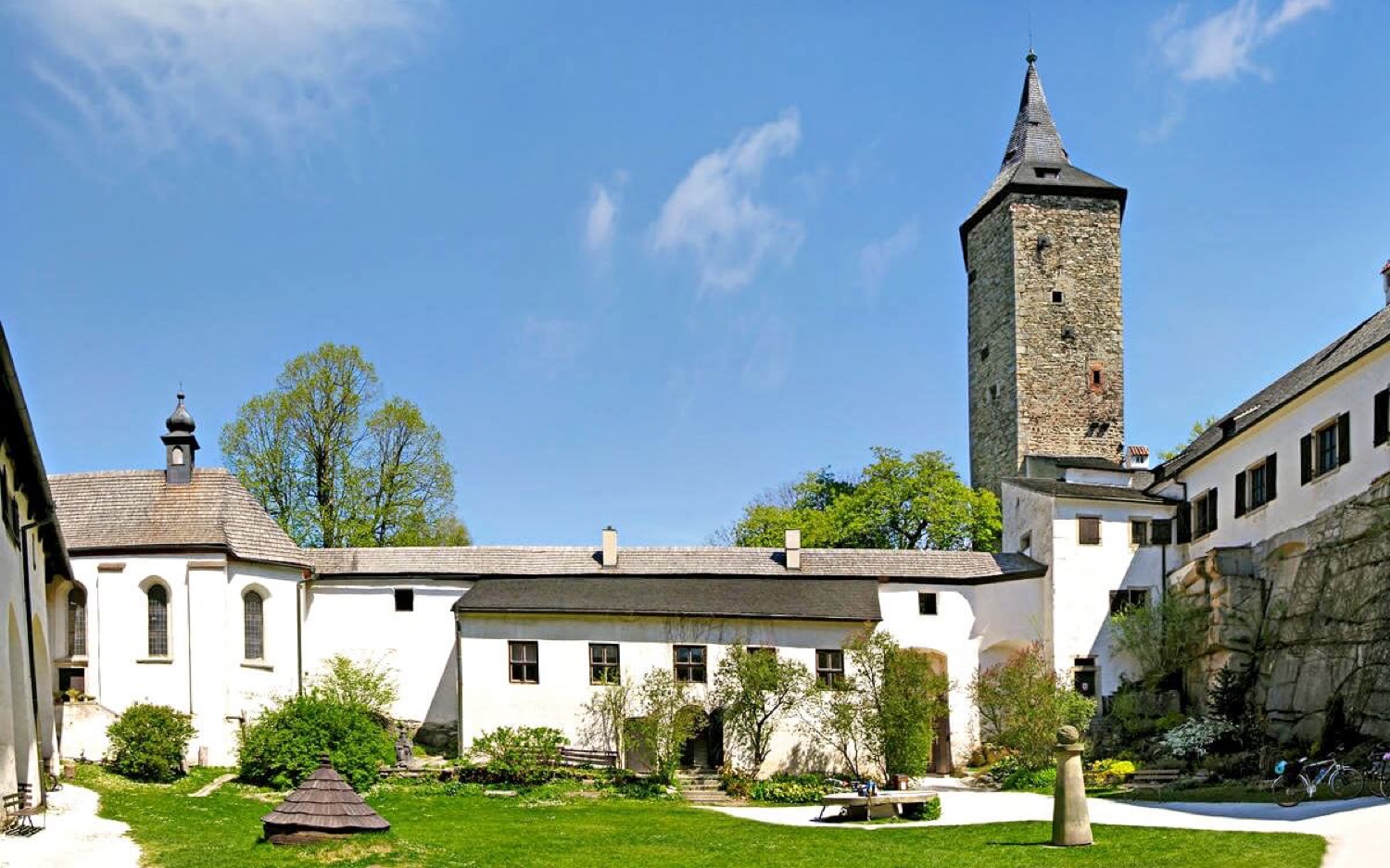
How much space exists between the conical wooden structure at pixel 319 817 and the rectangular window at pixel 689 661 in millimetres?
18752

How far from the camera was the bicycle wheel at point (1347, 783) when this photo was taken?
25422 millimetres

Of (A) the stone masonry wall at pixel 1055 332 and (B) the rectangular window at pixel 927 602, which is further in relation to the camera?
(A) the stone masonry wall at pixel 1055 332

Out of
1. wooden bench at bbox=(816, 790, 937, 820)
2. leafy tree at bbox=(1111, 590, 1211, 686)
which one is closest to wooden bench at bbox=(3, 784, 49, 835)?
wooden bench at bbox=(816, 790, 937, 820)

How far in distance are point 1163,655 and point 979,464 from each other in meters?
22.2

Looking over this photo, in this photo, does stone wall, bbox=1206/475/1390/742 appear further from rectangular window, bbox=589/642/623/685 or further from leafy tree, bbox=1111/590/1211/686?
rectangular window, bbox=589/642/623/685

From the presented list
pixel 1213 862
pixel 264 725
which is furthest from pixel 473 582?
pixel 1213 862

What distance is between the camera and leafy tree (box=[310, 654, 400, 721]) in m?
39.1

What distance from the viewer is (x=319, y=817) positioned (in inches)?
852

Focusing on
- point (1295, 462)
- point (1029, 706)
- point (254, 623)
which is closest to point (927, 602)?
point (1029, 706)

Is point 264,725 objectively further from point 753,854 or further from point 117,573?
point 753,854

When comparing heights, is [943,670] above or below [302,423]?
below

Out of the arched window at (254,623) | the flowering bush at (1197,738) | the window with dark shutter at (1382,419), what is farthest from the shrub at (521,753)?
the window with dark shutter at (1382,419)

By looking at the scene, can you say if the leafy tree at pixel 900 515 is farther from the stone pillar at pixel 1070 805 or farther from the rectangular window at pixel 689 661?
the stone pillar at pixel 1070 805

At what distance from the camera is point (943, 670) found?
141 ft
